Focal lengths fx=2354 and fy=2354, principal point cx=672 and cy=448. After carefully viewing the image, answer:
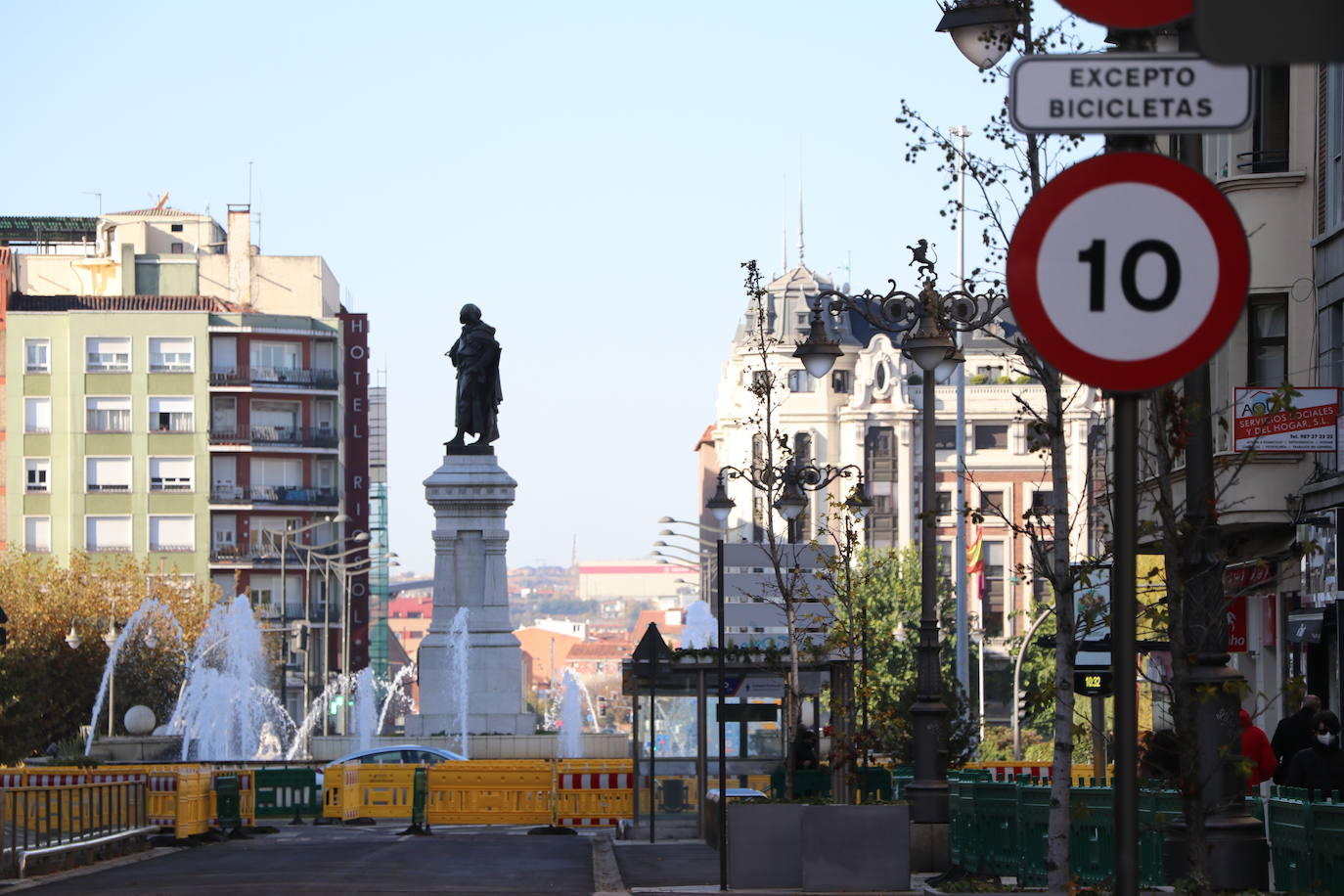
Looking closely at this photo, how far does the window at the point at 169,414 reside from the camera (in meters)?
98.6

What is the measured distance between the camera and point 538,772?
35906 millimetres

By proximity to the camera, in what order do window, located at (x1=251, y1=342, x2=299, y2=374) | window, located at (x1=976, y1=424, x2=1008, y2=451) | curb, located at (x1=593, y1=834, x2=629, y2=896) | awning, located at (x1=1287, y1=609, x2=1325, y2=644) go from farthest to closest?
window, located at (x1=976, y1=424, x2=1008, y2=451)
window, located at (x1=251, y1=342, x2=299, y2=374)
awning, located at (x1=1287, y1=609, x2=1325, y2=644)
curb, located at (x1=593, y1=834, x2=629, y2=896)

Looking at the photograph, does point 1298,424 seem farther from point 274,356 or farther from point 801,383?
point 801,383

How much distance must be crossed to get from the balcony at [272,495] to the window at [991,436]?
37.2 meters

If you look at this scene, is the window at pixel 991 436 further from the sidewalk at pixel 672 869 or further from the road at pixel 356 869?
the sidewalk at pixel 672 869

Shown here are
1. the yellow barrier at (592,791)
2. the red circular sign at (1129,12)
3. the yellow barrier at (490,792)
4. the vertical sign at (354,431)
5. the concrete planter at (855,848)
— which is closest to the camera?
the red circular sign at (1129,12)

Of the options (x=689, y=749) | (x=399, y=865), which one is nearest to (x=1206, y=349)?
(x=399, y=865)

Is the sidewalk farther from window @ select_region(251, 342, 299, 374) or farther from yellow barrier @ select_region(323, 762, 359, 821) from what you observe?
window @ select_region(251, 342, 299, 374)

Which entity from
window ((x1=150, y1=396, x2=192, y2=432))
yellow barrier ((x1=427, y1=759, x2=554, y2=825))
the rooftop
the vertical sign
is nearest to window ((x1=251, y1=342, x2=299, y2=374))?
the rooftop

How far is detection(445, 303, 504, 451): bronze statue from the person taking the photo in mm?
46250

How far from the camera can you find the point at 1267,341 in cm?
2891

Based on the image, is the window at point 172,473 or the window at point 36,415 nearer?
the window at point 36,415

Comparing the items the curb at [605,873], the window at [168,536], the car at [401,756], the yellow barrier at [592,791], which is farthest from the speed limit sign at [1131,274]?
the window at [168,536]

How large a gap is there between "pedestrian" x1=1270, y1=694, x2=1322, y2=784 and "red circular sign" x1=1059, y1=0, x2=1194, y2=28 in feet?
43.7
